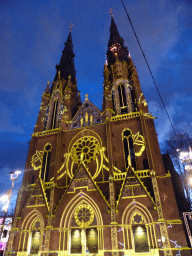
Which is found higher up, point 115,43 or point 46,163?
point 115,43

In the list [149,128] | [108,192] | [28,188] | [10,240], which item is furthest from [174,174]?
[10,240]

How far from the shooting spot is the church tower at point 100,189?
51.3 ft

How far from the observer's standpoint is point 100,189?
19.0 meters

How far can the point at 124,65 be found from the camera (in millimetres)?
30078

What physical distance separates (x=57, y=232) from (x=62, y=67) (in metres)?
29.3

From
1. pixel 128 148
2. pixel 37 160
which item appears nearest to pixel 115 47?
pixel 128 148

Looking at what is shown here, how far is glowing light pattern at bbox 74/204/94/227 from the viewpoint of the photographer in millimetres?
17125

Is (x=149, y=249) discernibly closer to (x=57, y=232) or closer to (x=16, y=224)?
(x=57, y=232)

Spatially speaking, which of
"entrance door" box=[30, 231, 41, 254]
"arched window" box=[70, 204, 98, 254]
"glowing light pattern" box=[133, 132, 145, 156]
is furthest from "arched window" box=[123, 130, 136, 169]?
"entrance door" box=[30, 231, 41, 254]

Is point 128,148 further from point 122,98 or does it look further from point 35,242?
point 35,242

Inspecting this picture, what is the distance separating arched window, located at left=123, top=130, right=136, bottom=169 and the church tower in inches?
4.2

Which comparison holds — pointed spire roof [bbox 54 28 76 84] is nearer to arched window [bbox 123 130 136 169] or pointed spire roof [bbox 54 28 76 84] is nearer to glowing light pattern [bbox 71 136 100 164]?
glowing light pattern [bbox 71 136 100 164]

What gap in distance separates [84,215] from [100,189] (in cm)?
289

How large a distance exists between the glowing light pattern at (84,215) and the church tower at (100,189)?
0.08 metres
